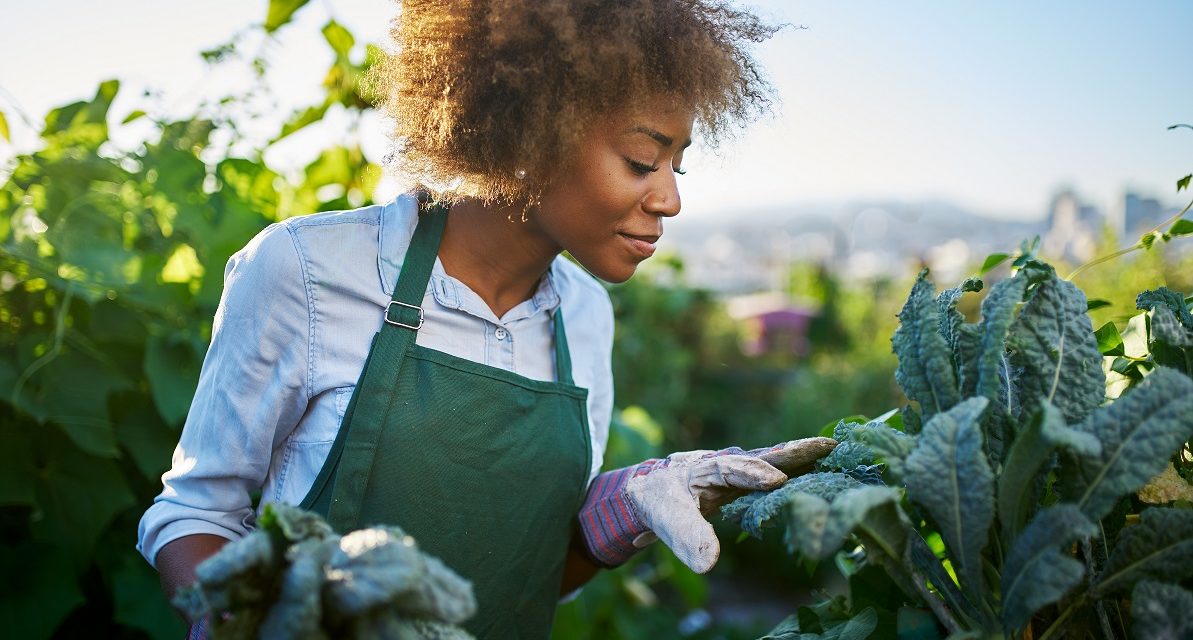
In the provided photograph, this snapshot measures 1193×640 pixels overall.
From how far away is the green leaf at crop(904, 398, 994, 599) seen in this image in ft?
2.59

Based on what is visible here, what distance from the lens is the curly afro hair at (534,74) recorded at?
1.25 m

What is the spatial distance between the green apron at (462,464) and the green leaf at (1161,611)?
0.78 m

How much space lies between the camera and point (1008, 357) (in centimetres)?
95

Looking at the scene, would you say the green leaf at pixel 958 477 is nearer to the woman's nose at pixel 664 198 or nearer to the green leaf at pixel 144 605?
the woman's nose at pixel 664 198

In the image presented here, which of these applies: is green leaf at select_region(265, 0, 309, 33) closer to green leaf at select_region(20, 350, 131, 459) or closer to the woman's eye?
green leaf at select_region(20, 350, 131, 459)

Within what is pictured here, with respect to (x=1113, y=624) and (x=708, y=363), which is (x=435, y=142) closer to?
(x=1113, y=624)

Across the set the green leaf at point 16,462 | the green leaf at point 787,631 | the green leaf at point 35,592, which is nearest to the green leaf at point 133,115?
the green leaf at point 16,462

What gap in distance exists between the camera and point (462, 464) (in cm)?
128

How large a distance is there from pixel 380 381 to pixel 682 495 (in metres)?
0.42

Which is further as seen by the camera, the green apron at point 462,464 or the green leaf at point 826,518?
the green apron at point 462,464

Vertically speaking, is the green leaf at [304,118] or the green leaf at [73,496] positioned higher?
the green leaf at [304,118]

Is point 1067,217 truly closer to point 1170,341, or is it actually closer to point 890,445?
point 1170,341

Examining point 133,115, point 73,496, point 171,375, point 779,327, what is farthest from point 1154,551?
point 779,327

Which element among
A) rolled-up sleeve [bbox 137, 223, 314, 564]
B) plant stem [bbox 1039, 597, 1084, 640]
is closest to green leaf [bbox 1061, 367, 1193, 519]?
plant stem [bbox 1039, 597, 1084, 640]
